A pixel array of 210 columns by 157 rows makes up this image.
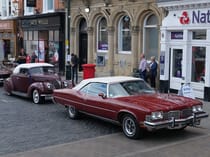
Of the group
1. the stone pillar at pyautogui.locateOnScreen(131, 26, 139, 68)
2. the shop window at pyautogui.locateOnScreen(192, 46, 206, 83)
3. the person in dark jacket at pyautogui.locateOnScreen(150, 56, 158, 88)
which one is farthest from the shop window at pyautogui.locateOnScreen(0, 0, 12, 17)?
the shop window at pyautogui.locateOnScreen(192, 46, 206, 83)

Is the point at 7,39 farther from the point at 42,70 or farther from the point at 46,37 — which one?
the point at 42,70

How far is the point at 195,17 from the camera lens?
1548cm

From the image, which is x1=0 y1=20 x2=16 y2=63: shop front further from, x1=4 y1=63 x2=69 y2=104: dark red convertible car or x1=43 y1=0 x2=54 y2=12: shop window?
x1=4 y1=63 x2=69 y2=104: dark red convertible car

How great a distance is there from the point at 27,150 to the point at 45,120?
334 centimetres

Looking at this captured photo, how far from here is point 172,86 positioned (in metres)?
17.1

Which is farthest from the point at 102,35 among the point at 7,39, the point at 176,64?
the point at 7,39

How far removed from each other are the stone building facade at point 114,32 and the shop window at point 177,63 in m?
1.87

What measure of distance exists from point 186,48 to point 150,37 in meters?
3.56

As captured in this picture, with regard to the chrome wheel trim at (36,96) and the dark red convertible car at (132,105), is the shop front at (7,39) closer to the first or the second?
the chrome wheel trim at (36,96)

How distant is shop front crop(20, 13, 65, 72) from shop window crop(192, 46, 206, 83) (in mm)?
11871

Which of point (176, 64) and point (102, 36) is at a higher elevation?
point (102, 36)

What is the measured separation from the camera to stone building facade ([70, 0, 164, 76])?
1922 cm

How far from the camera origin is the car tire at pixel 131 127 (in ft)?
30.1

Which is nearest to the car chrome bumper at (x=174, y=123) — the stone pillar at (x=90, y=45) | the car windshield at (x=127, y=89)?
the car windshield at (x=127, y=89)
